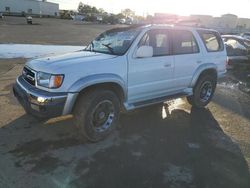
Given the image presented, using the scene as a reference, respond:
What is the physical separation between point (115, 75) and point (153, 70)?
0.94 metres

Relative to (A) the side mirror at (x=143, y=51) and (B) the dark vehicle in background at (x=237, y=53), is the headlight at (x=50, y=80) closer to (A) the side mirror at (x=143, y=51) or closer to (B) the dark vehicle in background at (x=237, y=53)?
(A) the side mirror at (x=143, y=51)

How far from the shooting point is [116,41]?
5.39m

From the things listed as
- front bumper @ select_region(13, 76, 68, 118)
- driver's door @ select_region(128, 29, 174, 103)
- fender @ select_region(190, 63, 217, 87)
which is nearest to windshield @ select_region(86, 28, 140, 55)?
driver's door @ select_region(128, 29, 174, 103)

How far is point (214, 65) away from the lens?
22.5 ft

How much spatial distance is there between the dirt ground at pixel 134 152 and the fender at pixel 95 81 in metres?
0.98

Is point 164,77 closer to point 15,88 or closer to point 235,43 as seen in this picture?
point 15,88

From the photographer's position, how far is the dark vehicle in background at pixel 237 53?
42.3 feet

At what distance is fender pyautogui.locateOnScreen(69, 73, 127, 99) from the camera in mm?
4316

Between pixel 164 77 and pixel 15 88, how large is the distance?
278 cm

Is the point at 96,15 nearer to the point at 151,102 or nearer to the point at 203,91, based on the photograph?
the point at 203,91

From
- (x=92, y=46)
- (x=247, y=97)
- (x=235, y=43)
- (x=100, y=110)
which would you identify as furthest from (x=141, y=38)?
(x=235, y=43)

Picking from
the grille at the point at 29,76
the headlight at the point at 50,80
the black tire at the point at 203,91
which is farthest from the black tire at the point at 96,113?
the black tire at the point at 203,91

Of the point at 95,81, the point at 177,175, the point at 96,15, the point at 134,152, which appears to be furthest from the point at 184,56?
the point at 96,15

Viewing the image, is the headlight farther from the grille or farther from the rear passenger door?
the rear passenger door
